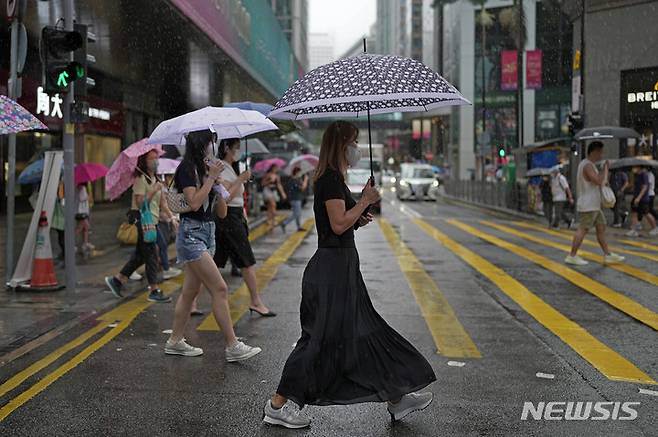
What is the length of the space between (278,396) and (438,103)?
8.04 ft

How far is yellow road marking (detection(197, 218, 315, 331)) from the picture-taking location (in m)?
7.92

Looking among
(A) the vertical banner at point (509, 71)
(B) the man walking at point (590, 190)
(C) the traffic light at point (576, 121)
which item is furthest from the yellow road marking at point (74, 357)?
(A) the vertical banner at point (509, 71)

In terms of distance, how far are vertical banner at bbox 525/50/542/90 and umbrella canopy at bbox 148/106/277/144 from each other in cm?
4355

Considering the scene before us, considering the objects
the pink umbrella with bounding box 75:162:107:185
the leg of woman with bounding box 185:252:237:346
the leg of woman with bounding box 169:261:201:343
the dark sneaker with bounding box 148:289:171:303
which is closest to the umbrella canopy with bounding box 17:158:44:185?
the pink umbrella with bounding box 75:162:107:185

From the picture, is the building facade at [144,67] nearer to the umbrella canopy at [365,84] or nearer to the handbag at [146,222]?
the handbag at [146,222]

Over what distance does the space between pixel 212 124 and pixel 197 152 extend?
0.33 meters

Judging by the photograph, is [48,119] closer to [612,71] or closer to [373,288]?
[373,288]

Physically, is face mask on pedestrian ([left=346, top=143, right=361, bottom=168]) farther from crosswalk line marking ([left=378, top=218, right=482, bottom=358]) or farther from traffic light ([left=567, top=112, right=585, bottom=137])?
traffic light ([left=567, top=112, right=585, bottom=137])

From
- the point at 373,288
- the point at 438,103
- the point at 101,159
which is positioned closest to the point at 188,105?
the point at 101,159

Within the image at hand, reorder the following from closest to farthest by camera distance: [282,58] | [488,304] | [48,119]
→ [488,304] → [48,119] → [282,58]

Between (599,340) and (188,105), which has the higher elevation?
(188,105)

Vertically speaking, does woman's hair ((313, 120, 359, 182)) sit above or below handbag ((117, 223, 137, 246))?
above

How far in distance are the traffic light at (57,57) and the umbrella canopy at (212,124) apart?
2707mm

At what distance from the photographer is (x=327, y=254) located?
15.1ft
